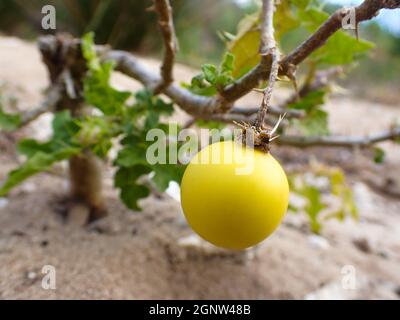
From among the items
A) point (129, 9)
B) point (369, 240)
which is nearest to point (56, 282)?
point (369, 240)

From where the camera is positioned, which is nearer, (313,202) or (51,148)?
(51,148)

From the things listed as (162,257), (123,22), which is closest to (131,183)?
(162,257)

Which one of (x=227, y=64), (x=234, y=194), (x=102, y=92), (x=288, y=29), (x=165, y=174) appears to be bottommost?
(x=234, y=194)

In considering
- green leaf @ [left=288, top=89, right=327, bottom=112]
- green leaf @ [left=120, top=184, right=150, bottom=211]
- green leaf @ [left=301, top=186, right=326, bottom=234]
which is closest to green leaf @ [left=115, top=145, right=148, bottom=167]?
green leaf @ [left=120, top=184, right=150, bottom=211]

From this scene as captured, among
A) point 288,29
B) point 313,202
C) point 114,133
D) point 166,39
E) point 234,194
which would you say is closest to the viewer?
point 234,194

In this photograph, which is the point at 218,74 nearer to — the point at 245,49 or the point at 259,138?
the point at 259,138

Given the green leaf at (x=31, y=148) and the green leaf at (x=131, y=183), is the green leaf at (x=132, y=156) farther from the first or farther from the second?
the green leaf at (x=31, y=148)
